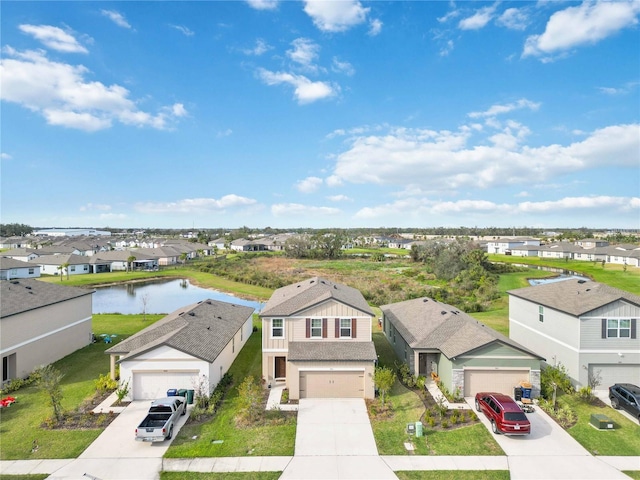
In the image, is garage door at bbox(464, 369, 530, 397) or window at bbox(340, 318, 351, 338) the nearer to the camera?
garage door at bbox(464, 369, 530, 397)

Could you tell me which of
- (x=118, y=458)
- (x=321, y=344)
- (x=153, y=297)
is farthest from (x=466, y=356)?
(x=153, y=297)

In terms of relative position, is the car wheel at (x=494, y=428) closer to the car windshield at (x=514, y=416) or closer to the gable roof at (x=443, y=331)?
the car windshield at (x=514, y=416)

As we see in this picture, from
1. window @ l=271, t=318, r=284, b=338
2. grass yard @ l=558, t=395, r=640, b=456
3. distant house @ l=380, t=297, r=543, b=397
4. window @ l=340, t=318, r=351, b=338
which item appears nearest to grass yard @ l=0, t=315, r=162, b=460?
window @ l=271, t=318, r=284, b=338

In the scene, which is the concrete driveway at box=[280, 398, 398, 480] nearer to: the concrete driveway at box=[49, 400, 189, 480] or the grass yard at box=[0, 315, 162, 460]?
the concrete driveway at box=[49, 400, 189, 480]

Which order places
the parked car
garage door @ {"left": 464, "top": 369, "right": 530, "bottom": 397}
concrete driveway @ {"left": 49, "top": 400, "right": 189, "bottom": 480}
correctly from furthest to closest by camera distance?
garage door @ {"left": 464, "top": 369, "right": 530, "bottom": 397}
the parked car
concrete driveway @ {"left": 49, "top": 400, "right": 189, "bottom": 480}

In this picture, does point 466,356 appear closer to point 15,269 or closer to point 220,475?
point 220,475

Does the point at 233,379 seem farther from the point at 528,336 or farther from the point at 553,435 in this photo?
the point at 528,336

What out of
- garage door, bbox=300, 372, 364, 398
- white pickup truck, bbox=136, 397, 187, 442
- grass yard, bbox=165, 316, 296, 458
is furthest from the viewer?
garage door, bbox=300, 372, 364, 398

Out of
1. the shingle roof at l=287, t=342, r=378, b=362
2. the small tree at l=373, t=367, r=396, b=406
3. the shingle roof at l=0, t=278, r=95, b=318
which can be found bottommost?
the small tree at l=373, t=367, r=396, b=406
